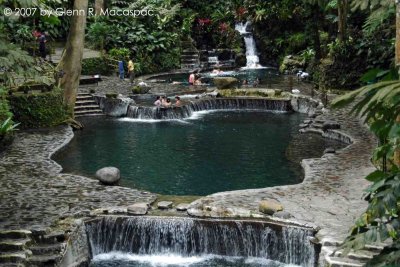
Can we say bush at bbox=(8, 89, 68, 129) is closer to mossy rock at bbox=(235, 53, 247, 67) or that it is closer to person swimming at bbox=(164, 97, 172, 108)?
person swimming at bbox=(164, 97, 172, 108)

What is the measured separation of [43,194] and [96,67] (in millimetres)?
20469

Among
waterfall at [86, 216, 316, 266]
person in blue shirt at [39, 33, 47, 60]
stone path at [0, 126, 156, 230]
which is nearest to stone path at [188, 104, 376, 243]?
waterfall at [86, 216, 316, 266]

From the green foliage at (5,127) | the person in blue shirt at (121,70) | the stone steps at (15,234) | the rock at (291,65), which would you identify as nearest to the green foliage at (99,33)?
the person in blue shirt at (121,70)

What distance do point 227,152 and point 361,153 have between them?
4284mm

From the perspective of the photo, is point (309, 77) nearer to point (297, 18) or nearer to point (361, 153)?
point (297, 18)

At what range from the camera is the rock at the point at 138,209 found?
11133 millimetres

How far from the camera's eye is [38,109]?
774 inches

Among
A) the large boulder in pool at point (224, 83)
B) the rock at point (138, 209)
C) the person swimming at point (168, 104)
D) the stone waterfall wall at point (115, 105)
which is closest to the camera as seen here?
the rock at point (138, 209)

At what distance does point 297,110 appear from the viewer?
24562 millimetres

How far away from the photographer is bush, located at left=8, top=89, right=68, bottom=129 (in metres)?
19.3

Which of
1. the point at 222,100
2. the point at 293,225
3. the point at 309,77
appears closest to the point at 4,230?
the point at 293,225

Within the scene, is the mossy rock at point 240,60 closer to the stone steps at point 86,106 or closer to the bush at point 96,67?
the bush at point 96,67

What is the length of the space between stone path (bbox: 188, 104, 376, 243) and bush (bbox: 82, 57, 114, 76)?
19.5 meters

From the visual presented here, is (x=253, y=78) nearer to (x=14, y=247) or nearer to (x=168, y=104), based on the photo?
(x=168, y=104)
